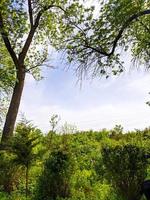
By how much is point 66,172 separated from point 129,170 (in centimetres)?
249

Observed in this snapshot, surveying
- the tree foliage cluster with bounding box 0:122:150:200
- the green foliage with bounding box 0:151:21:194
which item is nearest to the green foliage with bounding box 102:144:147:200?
the tree foliage cluster with bounding box 0:122:150:200

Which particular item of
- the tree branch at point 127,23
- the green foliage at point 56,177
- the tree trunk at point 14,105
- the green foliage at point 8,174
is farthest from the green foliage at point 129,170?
Answer: the tree trunk at point 14,105

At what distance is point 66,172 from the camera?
15.7 metres

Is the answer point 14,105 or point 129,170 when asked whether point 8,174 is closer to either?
point 129,170

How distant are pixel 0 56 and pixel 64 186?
16.9m

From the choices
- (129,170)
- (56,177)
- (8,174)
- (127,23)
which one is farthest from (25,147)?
(127,23)

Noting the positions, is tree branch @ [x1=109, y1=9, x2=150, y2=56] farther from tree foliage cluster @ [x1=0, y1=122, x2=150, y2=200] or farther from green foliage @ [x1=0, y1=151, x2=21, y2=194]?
green foliage @ [x1=0, y1=151, x2=21, y2=194]

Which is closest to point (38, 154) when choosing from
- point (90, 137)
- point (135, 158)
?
point (135, 158)

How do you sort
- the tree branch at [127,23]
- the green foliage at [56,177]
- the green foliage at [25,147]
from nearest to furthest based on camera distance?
the green foliage at [56,177]
the green foliage at [25,147]
the tree branch at [127,23]

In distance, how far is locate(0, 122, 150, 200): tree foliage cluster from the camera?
46.6 feet

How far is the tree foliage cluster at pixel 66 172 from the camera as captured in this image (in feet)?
Answer: 46.6

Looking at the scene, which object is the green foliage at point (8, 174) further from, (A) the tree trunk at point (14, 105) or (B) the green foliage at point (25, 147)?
(A) the tree trunk at point (14, 105)

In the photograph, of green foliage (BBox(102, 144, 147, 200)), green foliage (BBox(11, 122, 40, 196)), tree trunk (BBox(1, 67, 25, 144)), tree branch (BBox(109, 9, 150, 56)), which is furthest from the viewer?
tree trunk (BBox(1, 67, 25, 144))

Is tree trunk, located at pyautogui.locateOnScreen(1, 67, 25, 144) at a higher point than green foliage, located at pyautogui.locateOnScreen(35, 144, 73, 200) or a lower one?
higher
